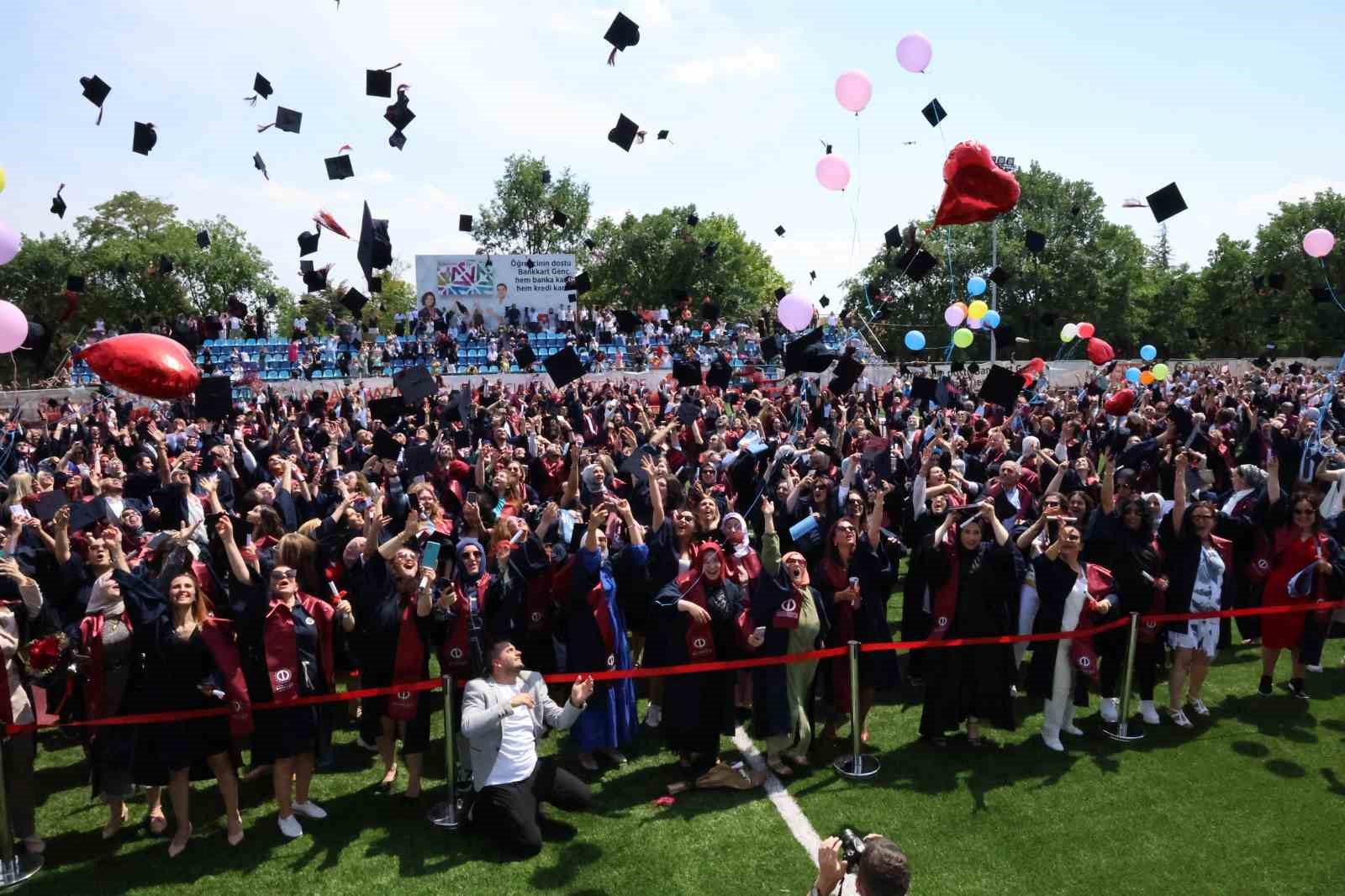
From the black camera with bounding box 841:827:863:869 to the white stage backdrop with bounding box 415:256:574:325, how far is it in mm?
34692

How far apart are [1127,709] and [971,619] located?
1314 millimetres

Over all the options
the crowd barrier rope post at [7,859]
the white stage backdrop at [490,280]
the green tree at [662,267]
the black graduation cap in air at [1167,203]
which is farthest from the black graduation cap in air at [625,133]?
the green tree at [662,267]

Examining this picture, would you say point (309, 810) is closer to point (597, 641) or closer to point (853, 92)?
point (597, 641)

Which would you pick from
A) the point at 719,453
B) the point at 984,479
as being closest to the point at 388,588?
the point at 719,453

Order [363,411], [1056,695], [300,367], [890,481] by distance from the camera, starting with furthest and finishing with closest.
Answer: [300,367] < [363,411] < [890,481] < [1056,695]

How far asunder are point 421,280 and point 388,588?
33083 mm

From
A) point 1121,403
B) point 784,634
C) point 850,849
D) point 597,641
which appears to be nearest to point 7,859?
point 597,641

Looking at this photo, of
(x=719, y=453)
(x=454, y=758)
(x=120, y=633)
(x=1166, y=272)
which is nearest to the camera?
(x=120, y=633)

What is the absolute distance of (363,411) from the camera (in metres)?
17.9

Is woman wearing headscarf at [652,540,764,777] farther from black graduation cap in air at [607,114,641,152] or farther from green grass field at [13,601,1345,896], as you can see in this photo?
black graduation cap in air at [607,114,641,152]

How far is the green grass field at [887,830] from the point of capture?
4.57 metres

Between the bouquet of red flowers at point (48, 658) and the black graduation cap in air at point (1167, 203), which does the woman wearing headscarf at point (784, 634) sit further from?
the black graduation cap in air at point (1167, 203)

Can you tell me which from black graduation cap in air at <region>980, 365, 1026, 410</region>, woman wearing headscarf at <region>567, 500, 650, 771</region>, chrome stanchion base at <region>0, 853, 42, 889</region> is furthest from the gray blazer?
black graduation cap in air at <region>980, 365, 1026, 410</region>

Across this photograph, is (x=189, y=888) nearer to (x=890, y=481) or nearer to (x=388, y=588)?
(x=388, y=588)
